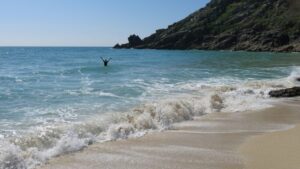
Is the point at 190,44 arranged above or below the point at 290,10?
below

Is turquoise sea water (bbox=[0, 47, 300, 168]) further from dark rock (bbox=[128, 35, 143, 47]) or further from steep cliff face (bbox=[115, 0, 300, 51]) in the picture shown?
dark rock (bbox=[128, 35, 143, 47])

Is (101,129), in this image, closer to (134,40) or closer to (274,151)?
(274,151)

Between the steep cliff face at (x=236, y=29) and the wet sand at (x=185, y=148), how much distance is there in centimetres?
8720

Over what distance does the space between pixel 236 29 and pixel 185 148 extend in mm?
118108

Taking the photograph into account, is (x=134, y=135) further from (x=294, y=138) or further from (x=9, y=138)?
(x=294, y=138)

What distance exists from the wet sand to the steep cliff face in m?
87.2

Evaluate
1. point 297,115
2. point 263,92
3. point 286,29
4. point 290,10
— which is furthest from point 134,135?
point 290,10

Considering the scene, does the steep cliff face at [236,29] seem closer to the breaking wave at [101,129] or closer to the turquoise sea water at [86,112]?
the turquoise sea water at [86,112]

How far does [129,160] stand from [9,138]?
12.3ft

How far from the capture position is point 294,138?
38.5 ft

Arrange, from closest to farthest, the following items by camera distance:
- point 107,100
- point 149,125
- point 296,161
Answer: point 296,161 < point 149,125 < point 107,100

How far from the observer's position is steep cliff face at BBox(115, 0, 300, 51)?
11031 cm

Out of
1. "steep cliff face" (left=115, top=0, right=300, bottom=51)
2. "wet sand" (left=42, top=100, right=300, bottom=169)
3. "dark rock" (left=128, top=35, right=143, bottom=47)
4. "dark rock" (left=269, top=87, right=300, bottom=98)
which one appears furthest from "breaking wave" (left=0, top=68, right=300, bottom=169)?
"dark rock" (left=128, top=35, right=143, bottom=47)

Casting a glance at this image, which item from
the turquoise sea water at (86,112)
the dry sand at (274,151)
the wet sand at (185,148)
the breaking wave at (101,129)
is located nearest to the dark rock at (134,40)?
the turquoise sea water at (86,112)
